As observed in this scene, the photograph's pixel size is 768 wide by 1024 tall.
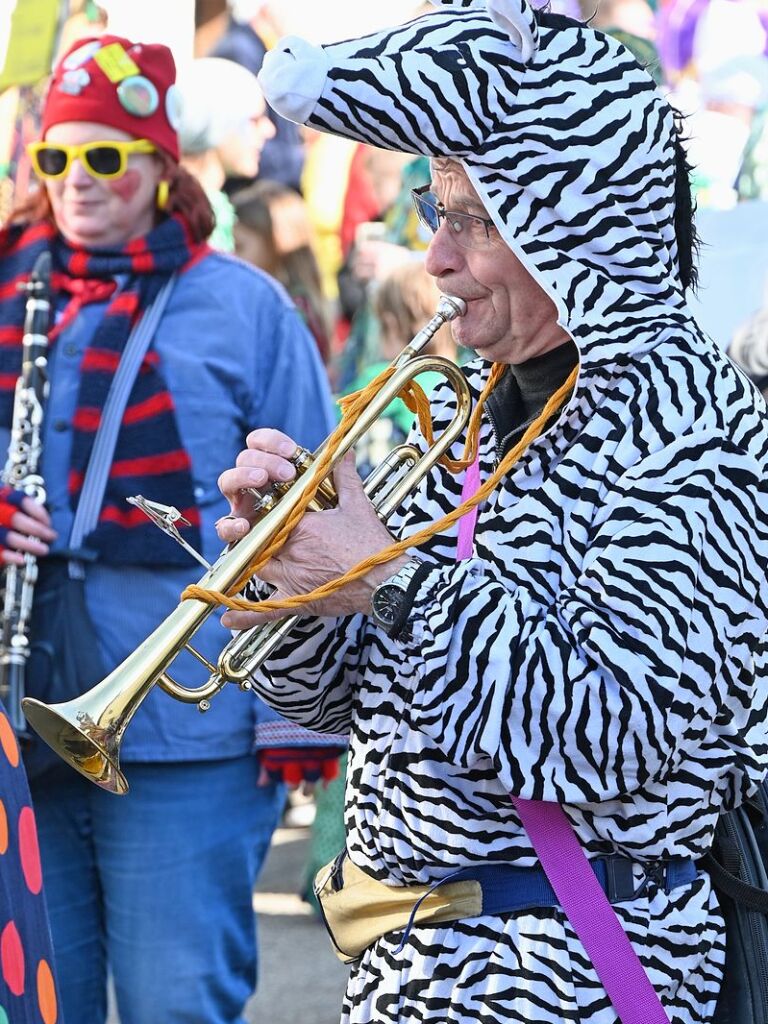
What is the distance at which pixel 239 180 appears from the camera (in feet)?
22.4

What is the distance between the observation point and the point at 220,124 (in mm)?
6566

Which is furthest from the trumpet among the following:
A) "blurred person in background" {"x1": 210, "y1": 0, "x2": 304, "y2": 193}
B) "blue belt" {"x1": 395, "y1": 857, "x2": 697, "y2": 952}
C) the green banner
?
"blurred person in background" {"x1": 210, "y1": 0, "x2": 304, "y2": 193}

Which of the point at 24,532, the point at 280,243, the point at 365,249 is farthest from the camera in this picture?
the point at 280,243

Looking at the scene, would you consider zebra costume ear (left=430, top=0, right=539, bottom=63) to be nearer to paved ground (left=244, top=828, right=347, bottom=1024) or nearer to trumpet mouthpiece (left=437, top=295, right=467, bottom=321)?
trumpet mouthpiece (left=437, top=295, right=467, bottom=321)

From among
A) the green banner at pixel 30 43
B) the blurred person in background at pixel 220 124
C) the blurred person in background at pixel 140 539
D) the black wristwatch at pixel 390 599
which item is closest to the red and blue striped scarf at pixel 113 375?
the blurred person in background at pixel 140 539

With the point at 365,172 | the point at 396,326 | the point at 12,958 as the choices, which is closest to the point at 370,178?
the point at 365,172

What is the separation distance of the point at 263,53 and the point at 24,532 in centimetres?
534

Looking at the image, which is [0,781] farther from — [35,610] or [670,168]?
[35,610]

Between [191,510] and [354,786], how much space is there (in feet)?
3.70

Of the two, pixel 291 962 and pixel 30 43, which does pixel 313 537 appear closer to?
pixel 291 962

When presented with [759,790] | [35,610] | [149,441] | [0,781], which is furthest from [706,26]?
[0,781]

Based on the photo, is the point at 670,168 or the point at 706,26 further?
the point at 706,26

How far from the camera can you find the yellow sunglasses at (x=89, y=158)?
11.4 ft

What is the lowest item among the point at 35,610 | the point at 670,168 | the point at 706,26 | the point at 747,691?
the point at 35,610
